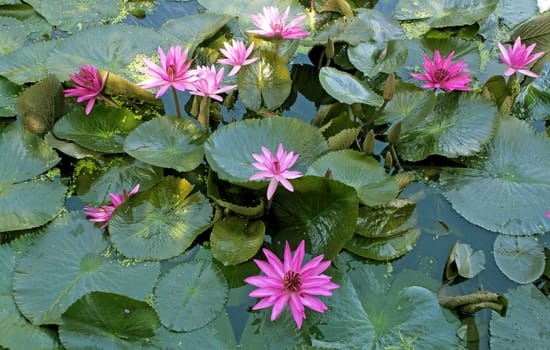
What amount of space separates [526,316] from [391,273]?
1.62 feet

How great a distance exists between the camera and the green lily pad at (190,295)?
1780 millimetres

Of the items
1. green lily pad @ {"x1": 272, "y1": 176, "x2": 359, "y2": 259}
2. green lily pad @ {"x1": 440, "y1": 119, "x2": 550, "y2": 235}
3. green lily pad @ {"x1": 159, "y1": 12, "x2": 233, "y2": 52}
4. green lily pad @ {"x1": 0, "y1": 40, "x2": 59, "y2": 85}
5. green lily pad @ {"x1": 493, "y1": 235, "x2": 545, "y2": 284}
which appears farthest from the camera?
green lily pad @ {"x1": 159, "y1": 12, "x2": 233, "y2": 52}

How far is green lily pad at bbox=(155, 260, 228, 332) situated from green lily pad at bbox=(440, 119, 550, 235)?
108 centimetres

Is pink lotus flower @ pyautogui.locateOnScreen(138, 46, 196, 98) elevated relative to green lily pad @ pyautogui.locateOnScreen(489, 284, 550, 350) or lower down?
elevated

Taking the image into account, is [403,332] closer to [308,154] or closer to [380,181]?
[380,181]

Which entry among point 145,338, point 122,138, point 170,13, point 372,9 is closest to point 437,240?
point 145,338

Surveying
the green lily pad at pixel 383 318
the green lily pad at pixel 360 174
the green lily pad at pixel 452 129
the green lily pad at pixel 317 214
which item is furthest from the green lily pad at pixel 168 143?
the green lily pad at pixel 452 129

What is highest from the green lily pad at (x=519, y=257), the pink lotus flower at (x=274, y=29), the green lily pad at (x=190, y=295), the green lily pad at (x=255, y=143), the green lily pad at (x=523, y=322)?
the pink lotus flower at (x=274, y=29)

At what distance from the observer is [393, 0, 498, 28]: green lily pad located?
290cm

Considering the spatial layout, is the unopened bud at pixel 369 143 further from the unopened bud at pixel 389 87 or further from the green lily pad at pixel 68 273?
the green lily pad at pixel 68 273

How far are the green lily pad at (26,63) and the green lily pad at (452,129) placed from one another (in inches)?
71.2

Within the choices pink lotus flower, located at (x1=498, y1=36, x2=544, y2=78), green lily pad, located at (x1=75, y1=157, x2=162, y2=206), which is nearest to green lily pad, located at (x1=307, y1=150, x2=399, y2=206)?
green lily pad, located at (x1=75, y1=157, x2=162, y2=206)

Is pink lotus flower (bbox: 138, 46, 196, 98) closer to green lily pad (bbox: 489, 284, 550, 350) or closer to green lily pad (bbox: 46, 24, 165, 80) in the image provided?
green lily pad (bbox: 46, 24, 165, 80)

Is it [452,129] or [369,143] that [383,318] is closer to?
[369,143]
